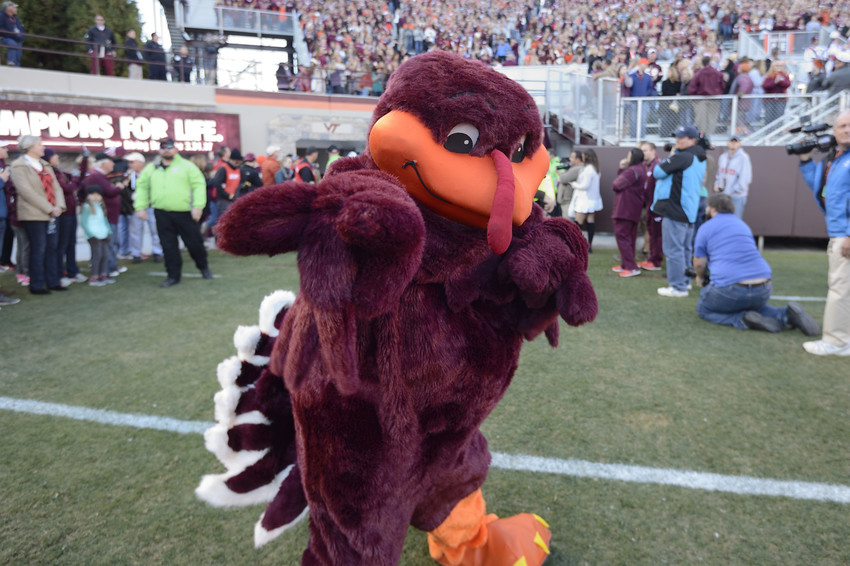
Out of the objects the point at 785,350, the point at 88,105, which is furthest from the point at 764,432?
the point at 88,105

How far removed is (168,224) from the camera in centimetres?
674

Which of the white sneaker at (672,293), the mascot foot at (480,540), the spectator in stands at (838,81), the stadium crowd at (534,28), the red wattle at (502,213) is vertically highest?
the stadium crowd at (534,28)

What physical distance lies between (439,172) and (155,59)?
56.8 feet

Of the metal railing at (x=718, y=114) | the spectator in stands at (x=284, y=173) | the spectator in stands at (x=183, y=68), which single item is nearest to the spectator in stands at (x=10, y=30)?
the spectator in stands at (x=183, y=68)

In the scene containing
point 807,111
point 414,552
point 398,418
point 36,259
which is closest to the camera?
point 398,418

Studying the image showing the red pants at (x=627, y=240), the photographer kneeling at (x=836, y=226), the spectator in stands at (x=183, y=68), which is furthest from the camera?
the spectator in stands at (x=183, y=68)

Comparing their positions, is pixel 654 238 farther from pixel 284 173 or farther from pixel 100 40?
pixel 100 40

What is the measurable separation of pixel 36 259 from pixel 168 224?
152cm

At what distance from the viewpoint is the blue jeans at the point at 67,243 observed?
709cm

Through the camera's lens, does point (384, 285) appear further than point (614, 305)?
No

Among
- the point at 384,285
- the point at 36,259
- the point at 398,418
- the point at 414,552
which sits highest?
the point at 384,285

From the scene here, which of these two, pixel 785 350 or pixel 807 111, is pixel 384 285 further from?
pixel 807 111

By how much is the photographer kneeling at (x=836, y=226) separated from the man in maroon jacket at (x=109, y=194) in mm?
7924

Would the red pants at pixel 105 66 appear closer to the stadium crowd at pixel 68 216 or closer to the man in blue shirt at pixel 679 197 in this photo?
the stadium crowd at pixel 68 216
